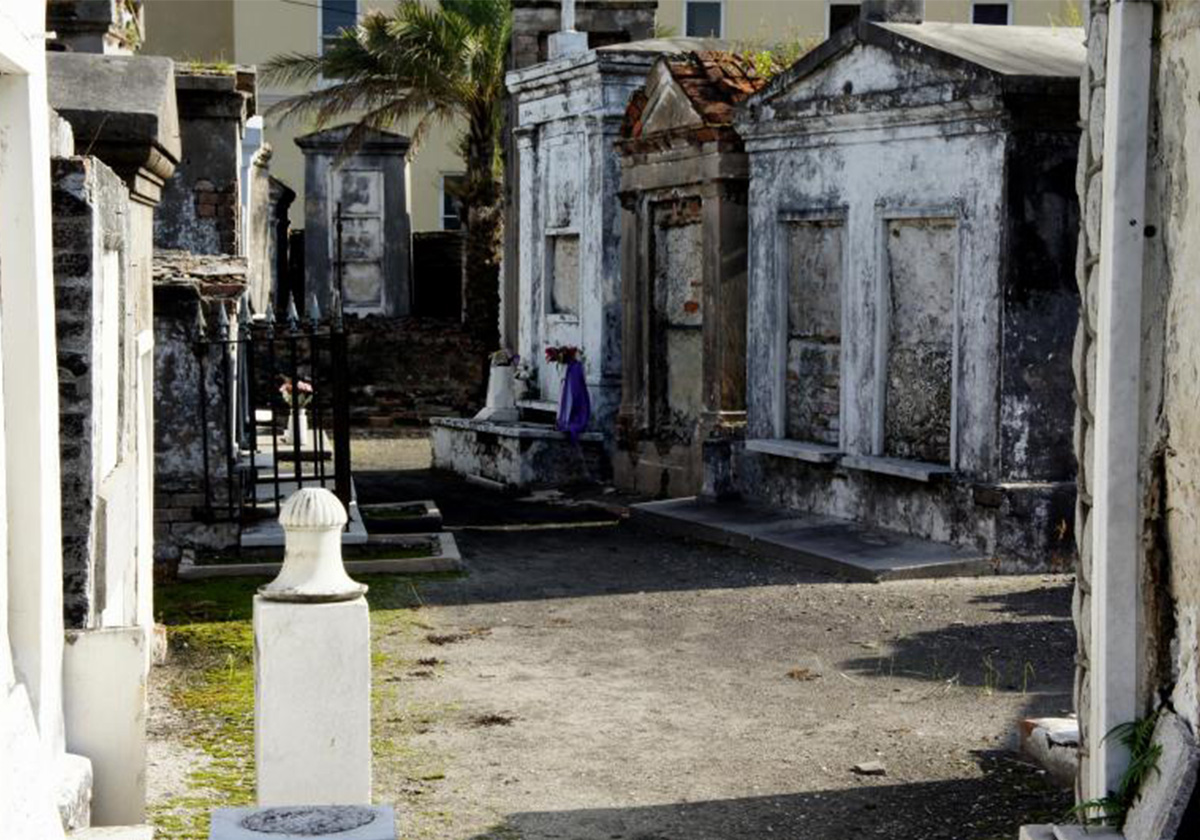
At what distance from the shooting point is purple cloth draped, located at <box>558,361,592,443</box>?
15922mm

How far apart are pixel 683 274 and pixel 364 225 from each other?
10121 millimetres

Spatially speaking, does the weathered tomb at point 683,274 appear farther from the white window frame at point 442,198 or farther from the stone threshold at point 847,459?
the white window frame at point 442,198

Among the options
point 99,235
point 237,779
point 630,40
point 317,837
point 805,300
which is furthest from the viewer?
point 630,40

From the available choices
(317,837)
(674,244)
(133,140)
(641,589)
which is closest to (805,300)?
(674,244)

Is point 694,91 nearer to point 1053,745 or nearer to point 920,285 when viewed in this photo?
point 920,285

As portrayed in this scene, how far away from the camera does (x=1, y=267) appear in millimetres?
4770

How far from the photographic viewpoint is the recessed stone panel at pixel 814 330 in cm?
1291

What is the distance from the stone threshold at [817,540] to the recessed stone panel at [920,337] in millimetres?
621

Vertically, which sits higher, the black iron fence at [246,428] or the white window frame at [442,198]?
the white window frame at [442,198]

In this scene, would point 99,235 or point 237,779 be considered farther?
point 237,779

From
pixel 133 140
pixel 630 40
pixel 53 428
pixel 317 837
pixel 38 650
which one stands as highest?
pixel 630 40

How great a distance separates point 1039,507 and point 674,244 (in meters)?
4.63

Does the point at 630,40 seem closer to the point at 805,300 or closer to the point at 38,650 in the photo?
the point at 805,300

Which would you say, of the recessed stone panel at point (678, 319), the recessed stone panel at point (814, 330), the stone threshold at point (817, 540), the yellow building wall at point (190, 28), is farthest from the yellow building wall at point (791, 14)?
the stone threshold at point (817, 540)
